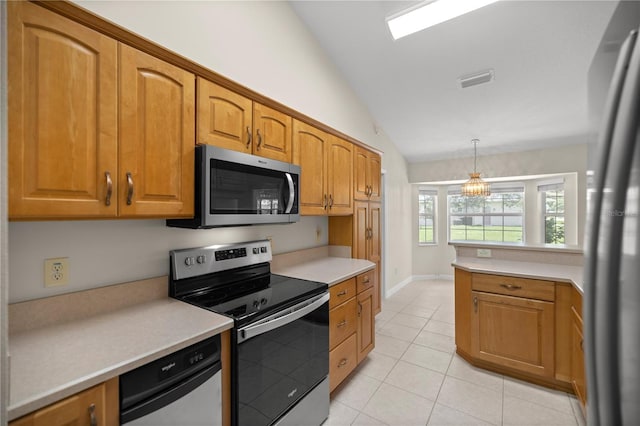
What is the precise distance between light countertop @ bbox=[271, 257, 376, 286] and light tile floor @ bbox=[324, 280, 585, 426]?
92cm

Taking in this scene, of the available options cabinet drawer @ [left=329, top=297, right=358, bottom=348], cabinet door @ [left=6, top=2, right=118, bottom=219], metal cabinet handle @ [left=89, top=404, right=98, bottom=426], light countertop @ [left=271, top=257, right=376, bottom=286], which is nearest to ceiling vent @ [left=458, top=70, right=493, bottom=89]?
light countertop @ [left=271, top=257, right=376, bottom=286]

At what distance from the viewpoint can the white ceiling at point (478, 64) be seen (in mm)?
2459

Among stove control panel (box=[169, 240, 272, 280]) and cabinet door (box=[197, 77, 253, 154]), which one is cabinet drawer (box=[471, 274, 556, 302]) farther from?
cabinet door (box=[197, 77, 253, 154])

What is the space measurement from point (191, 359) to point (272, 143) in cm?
142

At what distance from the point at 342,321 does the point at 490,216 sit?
4.87 metres

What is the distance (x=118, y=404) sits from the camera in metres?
0.97

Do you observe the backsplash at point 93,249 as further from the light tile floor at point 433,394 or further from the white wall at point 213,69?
the light tile floor at point 433,394

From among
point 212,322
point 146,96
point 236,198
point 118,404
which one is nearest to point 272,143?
point 236,198

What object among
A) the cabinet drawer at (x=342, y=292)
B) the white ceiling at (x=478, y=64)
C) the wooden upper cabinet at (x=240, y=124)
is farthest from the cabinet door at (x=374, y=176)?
the wooden upper cabinet at (x=240, y=124)

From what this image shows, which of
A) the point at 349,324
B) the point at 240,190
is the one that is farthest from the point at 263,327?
the point at 349,324

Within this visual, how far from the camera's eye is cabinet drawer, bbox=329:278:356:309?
2.07 metres

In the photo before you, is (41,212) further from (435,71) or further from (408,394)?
(435,71)

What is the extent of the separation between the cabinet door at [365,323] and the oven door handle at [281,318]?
672 mm

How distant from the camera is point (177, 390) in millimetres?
1100
